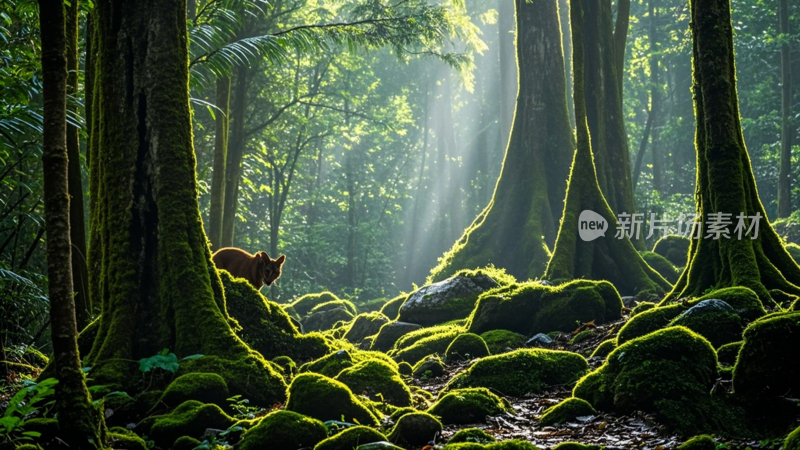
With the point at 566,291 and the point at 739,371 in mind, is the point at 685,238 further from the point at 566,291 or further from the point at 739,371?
the point at 739,371

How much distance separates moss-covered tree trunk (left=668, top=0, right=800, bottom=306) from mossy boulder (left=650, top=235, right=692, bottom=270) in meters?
10.4

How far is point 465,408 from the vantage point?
6.20 m

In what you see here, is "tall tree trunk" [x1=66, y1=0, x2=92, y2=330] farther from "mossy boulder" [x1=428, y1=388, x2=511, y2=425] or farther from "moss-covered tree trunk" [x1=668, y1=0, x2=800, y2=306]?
"moss-covered tree trunk" [x1=668, y1=0, x2=800, y2=306]

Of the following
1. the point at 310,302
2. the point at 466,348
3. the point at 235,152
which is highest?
the point at 235,152

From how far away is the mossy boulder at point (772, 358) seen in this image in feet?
17.0

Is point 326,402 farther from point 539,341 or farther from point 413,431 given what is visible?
point 539,341

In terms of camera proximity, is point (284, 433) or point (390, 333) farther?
point (390, 333)

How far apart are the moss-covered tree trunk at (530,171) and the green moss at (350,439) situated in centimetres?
1077

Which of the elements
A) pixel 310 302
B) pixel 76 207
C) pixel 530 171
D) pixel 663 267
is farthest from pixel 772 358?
pixel 310 302

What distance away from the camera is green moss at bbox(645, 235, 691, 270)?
1923 centimetres

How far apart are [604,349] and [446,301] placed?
4399mm

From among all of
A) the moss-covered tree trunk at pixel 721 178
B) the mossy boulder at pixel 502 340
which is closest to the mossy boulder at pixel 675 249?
the moss-covered tree trunk at pixel 721 178

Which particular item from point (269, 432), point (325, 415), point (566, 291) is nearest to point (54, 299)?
point (269, 432)

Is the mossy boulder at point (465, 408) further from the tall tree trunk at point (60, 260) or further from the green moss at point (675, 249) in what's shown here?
the green moss at point (675, 249)
